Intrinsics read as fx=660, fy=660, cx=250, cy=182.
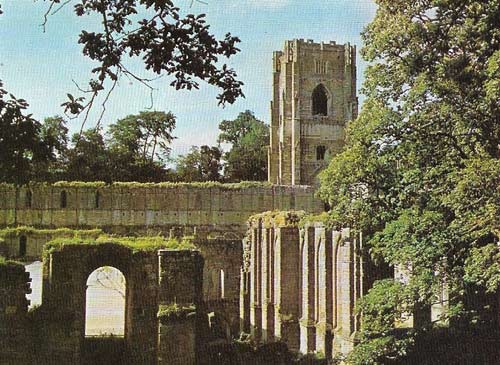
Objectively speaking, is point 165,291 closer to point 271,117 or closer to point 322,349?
point 322,349

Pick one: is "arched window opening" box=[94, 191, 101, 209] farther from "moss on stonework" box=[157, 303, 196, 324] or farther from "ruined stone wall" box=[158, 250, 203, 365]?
"moss on stonework" box=[157, 303, 196, 324]

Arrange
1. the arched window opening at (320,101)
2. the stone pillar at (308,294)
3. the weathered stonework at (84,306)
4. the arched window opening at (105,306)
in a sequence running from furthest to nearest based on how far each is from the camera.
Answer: the arched window opening at (320,101) → the arched window opening at (105,306) → the stone pillar at (308,294) → the weathered stonework at (84,306)

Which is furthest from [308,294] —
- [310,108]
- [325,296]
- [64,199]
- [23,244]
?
[310,108]

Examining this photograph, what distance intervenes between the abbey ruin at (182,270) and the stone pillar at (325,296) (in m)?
0.03

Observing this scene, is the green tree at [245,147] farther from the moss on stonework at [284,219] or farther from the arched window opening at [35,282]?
the moss on stonework at [284,219]

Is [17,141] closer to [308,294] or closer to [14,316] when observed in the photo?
[14,316]

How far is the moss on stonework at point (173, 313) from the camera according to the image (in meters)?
17.0

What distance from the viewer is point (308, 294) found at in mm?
23031

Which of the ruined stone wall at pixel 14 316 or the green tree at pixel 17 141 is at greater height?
the green tree at pixel 17 141

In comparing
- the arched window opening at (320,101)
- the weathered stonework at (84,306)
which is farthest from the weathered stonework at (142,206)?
the weathered stonework at (84,306)

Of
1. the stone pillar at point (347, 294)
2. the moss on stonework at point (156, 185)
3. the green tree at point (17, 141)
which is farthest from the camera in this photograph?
the moss on stonework at point (156, 185)

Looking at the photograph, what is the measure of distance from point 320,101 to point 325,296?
44.4 meters

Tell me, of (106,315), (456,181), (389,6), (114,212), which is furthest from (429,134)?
(114,212)

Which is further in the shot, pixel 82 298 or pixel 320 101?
pixel 320 101
